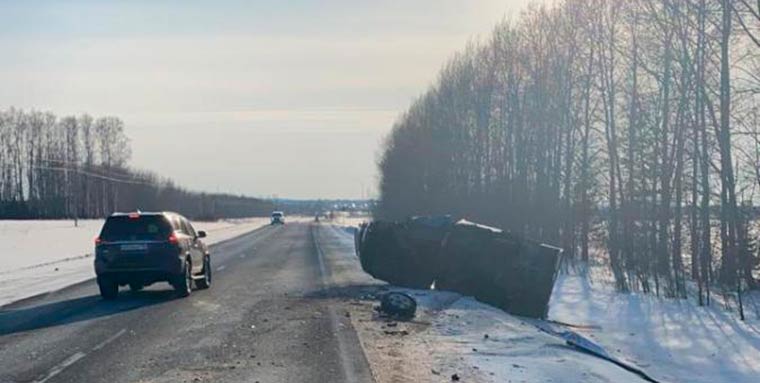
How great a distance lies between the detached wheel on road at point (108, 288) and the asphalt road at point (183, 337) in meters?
0.25

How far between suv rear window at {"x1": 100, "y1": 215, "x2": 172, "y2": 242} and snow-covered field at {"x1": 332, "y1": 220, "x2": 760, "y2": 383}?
17.8 ft

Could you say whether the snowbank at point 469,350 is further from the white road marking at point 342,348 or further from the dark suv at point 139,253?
the dark suv at point 139,253

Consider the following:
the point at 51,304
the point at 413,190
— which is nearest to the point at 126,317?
the point at 51,304

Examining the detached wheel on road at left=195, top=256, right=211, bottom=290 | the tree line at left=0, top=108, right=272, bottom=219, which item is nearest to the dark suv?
the detached wheel on road at left=195, top=256, right=211, bottom=290

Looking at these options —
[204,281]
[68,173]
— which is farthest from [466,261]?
[68,173]

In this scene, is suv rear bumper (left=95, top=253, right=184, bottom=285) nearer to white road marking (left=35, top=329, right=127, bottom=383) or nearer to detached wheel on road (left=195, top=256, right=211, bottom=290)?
detached wheel on road (left=195, top=256, right=211, bottom=290)

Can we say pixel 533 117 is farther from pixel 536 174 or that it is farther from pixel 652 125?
pixel 652 125

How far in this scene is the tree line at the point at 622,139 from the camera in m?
27.7

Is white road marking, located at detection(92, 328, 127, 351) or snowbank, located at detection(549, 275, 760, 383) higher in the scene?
white road marking, located at detection(92, 328, 127, 351)

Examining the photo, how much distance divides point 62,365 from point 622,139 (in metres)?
29.9

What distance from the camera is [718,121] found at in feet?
97.0

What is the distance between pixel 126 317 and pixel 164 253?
366cm

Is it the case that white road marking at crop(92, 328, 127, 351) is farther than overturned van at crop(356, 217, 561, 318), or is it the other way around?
overturned van at crop(356, 217, 561, 318)

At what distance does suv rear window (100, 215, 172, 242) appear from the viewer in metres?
20.8
